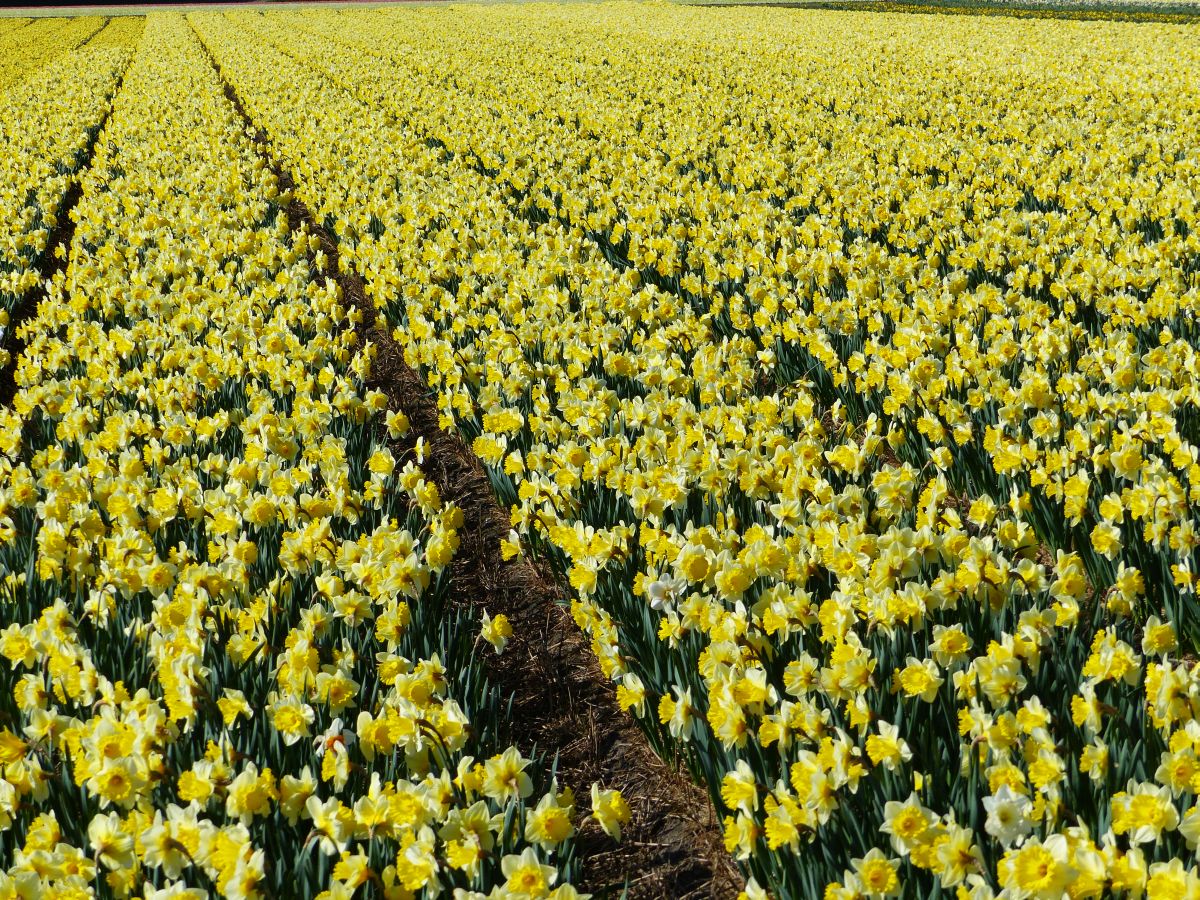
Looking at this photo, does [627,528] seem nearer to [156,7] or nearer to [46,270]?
[46,270]

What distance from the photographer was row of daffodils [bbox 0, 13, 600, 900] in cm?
243

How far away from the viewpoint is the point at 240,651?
10.5 ft

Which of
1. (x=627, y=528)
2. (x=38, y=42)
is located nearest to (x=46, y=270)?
(x=627, y=528)

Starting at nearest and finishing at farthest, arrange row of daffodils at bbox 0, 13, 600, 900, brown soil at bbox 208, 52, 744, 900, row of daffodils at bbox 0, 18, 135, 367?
1. row of daffodils at bbox 0, 13, 600, 900
2. brown soil at bbox 208, 52, 744, 900
3. row of daffodils at bbox 0, 18, 135, 367

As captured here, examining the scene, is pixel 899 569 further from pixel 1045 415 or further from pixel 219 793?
pixel 219 793

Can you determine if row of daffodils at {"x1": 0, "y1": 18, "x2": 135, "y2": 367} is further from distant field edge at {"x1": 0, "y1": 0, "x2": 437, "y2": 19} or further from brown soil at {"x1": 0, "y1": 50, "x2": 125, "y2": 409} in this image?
distant field edge at {"x1": 0, "y1": 0, "x2": 437, "y2": 19}

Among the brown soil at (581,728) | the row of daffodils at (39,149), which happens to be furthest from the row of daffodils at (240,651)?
the row of daffodils at (39,149)

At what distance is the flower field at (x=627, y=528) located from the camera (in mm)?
2469

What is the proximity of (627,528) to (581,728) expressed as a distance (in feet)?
2.69

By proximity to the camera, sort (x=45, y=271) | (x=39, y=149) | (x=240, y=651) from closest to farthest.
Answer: (x=240, y=651)
(x=45, y=271)
(x=39, y=149)

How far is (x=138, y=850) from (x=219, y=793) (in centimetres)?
22

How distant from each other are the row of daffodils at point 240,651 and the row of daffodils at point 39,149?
217cm

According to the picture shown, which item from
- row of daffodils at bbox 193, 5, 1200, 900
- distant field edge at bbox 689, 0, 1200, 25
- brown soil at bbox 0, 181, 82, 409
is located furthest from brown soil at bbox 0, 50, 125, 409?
distant field edge at bbox 689, 0, 1200, 25

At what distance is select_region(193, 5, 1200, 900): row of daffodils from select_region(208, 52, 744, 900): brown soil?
0.22 m
